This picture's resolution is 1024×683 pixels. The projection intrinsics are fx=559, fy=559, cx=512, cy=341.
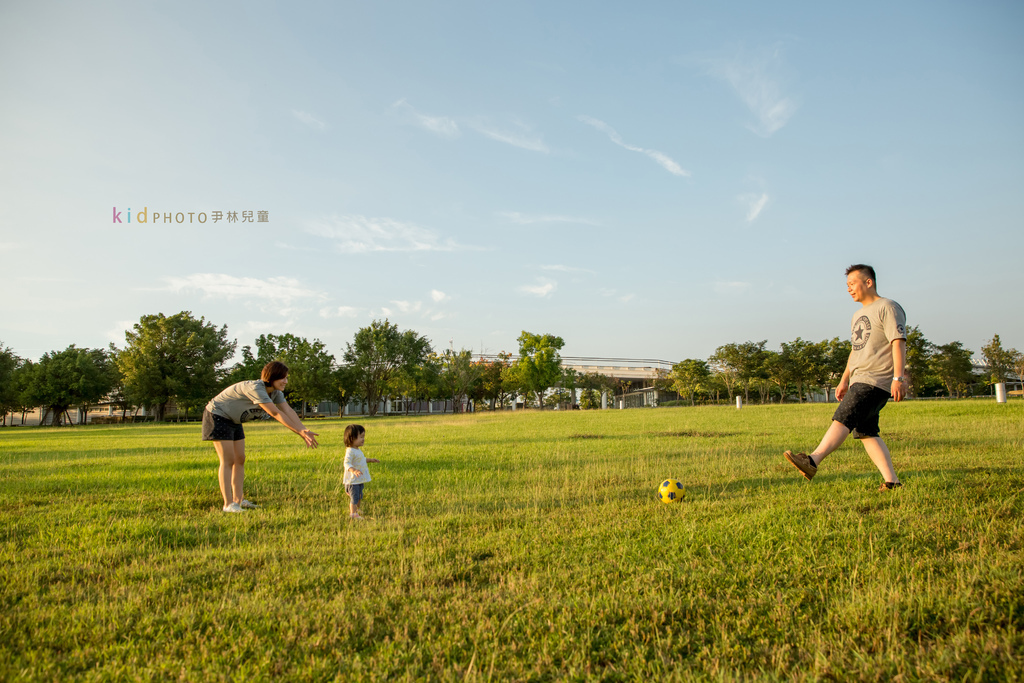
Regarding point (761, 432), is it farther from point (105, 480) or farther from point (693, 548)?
point (105, 480)

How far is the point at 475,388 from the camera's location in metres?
74.8

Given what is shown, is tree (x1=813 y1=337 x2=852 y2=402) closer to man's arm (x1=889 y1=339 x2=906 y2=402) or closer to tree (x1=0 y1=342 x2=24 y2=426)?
man's arm (x1=889 y1=339 x2=906 y2=402)

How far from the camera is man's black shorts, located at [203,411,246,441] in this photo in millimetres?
6523

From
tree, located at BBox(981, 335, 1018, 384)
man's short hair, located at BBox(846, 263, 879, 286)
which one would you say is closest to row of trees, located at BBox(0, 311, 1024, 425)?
tree, located at BBox(981, 335, 1018, 384)

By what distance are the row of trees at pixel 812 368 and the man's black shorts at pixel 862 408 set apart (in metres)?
45.0

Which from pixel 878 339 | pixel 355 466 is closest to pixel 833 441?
pixel 878 339

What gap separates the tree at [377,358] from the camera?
2660 inches

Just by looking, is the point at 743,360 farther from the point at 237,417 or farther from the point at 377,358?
the point at 237,417

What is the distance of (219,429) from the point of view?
6.55 metres

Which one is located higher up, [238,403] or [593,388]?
[238,403]

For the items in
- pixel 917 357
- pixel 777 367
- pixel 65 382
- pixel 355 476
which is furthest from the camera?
pixel 777 367

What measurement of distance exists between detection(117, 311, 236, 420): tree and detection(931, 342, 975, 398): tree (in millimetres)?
70811

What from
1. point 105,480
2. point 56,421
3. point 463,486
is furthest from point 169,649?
point 56,421

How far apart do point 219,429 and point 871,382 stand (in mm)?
7423
